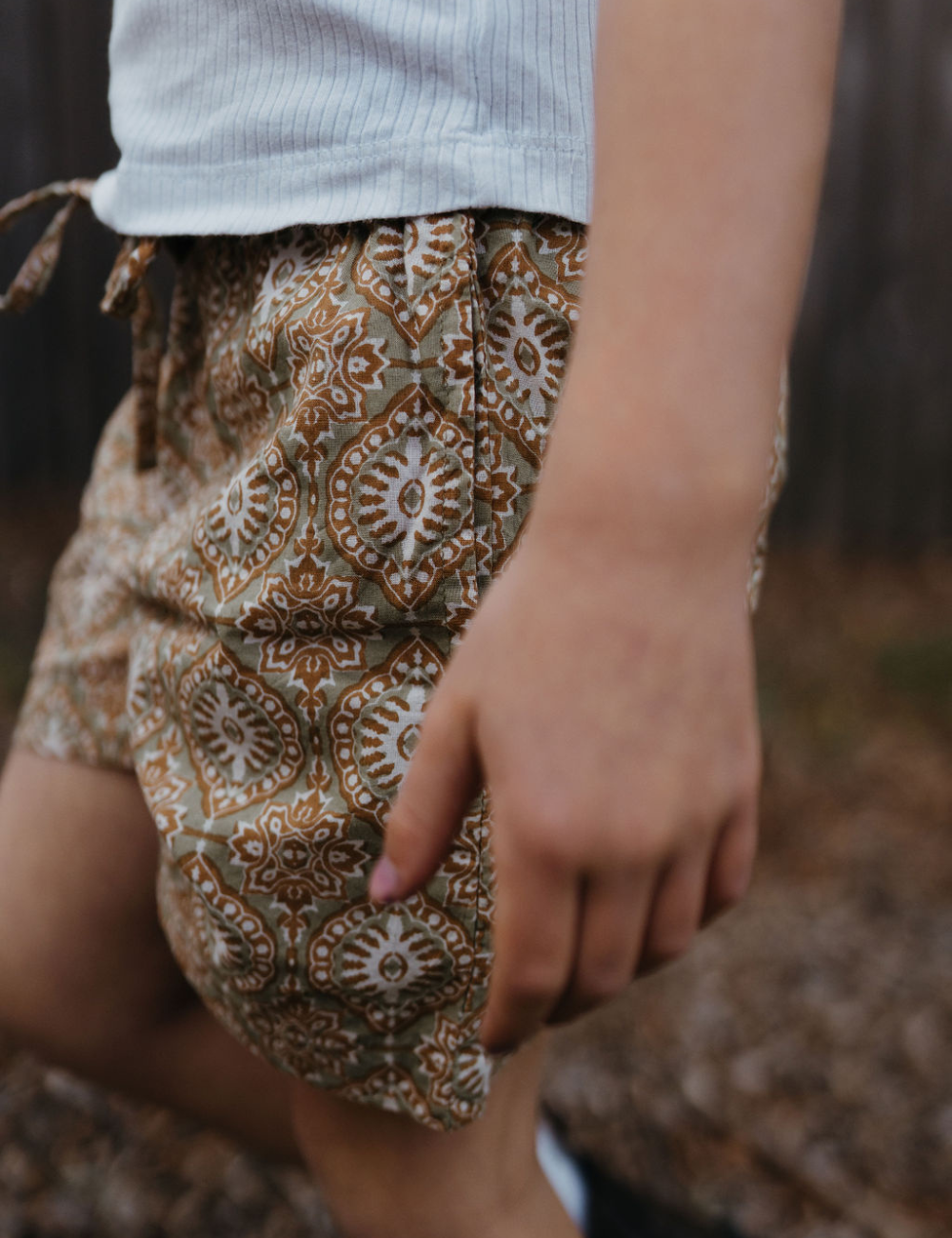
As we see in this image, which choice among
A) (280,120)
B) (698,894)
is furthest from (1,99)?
(698,894)

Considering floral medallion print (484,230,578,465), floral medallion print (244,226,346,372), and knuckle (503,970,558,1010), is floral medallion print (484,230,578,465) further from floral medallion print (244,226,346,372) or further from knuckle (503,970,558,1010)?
knuckle (503,970,558,1010)

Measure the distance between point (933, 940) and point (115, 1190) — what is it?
1.68 metres

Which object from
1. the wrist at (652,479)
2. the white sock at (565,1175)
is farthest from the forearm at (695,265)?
the white sock at (565,1175)

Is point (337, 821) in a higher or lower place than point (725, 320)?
lower

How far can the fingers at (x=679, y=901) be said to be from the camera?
48 cm

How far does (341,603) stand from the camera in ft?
2.44

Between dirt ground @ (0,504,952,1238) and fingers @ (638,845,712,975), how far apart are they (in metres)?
1.46

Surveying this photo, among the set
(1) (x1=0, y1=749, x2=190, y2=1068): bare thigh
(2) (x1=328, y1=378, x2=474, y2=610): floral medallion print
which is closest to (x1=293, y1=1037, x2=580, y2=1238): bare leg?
(1) (x1=0, y1=749, x2=190, y2=1068): bare thigh

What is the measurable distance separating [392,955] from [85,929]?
0.37 meters

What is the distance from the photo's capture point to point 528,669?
47 centimetres

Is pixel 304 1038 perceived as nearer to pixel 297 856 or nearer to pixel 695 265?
pixel 297 856

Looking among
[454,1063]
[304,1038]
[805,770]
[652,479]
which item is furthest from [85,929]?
[805,770]

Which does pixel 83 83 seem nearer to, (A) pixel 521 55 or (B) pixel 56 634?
(B) pixel 56 634

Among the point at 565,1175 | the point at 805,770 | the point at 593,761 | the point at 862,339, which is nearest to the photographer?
the point at 593,761
